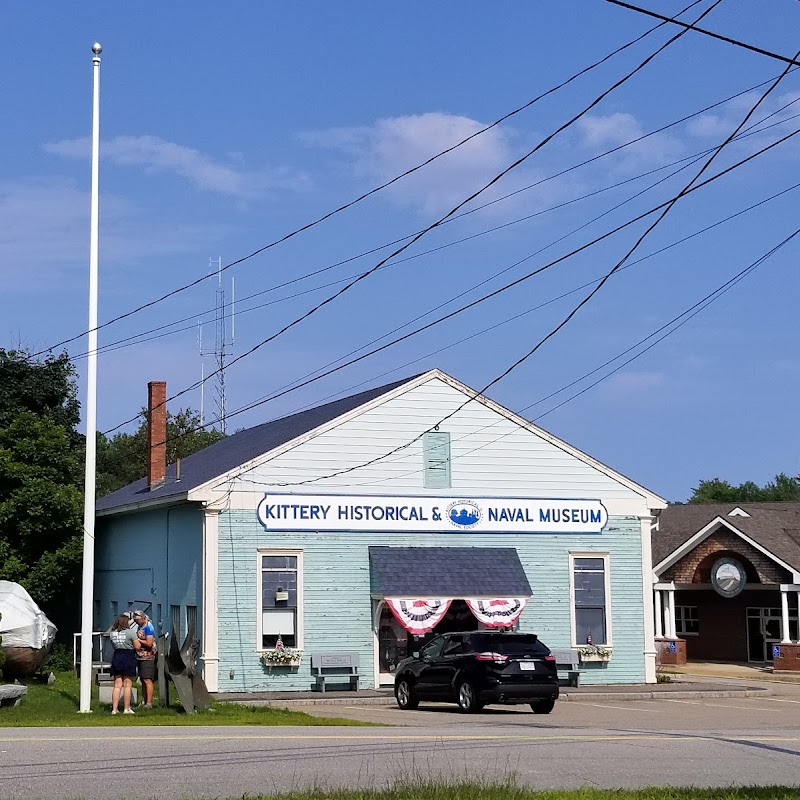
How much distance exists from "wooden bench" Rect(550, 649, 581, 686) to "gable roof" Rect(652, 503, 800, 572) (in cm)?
1358

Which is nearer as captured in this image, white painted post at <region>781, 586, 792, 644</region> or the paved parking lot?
the paved parking lot

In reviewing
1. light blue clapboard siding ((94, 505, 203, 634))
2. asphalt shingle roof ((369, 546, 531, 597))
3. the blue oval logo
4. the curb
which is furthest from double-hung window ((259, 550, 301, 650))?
the blue oval logo

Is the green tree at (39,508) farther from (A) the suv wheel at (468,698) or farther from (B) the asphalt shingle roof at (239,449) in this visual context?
(A) the suv wheel at (468,698)

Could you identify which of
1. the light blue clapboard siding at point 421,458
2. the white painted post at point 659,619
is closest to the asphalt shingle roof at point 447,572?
the light blue clapboard siding at point 421,458

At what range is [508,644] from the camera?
24078mm

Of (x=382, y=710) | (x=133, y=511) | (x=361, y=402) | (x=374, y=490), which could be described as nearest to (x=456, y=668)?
(x=382, y=710)

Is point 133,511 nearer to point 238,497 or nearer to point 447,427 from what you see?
Result: point 238,497

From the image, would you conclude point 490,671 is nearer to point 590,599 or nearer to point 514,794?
point 590,599

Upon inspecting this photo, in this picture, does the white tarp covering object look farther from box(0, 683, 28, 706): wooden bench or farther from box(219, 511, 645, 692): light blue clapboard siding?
box(0, 683, 28, 706): wooden bench

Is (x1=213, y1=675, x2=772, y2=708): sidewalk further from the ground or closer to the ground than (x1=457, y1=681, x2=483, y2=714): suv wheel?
closer to the ground

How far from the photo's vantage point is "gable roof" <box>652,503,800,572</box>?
1748 inches

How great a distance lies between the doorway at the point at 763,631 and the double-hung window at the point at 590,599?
47.1 feet

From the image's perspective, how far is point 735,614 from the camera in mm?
47719

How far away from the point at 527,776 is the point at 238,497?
1797 cm
